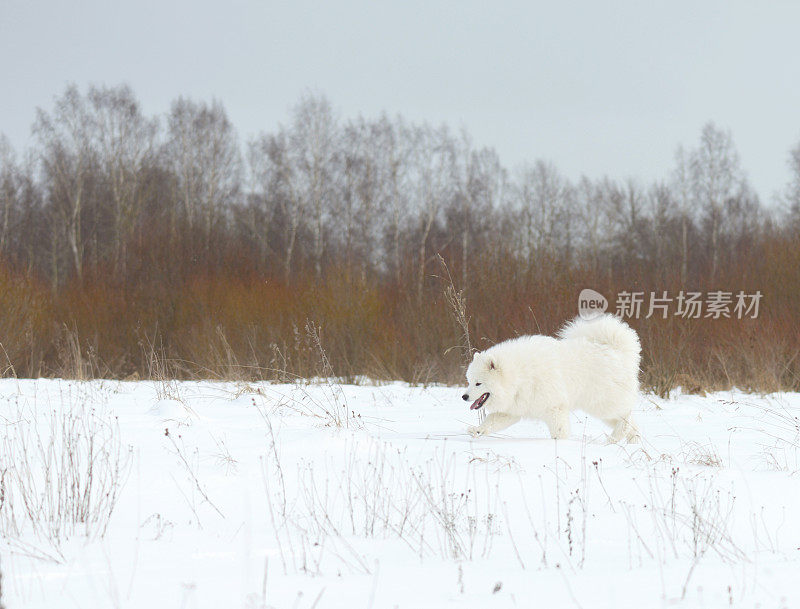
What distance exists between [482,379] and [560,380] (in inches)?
24.4

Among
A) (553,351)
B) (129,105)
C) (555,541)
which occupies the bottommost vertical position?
(555,541)

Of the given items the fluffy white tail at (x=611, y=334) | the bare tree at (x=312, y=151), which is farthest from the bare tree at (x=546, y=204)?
the fluffy white tail at (x=611, y=334)

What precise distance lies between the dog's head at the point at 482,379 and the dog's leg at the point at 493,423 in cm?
17

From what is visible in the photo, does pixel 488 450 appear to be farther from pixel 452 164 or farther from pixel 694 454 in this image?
pixel 452 164

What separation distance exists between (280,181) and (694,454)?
2417 centimetres

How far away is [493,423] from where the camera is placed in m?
5.76

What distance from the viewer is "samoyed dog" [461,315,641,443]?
18.3 ft

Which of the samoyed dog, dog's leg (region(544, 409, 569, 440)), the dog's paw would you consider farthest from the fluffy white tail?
the dog's paw

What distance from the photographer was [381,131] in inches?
1109

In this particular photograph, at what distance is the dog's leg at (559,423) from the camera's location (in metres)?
5.54

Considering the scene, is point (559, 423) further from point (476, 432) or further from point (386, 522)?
point (386, 522)

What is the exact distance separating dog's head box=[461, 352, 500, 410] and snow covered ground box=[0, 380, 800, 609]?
35 cm

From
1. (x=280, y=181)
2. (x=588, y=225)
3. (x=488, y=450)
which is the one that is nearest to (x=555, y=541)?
(x=488, y=450)

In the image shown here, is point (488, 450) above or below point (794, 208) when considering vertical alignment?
below
